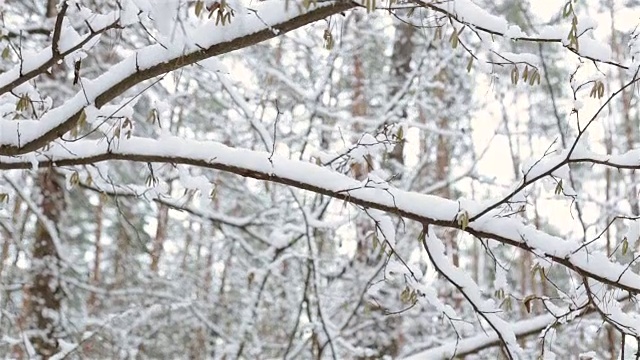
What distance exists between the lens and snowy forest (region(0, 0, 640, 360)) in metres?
2.36

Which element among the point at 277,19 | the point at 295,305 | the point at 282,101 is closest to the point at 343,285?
the point at 295,305

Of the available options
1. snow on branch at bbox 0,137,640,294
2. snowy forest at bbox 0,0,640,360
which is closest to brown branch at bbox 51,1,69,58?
snowy forest at bbox 0,0,640,360

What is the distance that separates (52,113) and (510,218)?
1552mm

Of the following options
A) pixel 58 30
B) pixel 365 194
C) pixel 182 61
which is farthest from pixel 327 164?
pixel 58 30

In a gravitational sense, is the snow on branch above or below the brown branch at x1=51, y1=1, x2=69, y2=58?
below

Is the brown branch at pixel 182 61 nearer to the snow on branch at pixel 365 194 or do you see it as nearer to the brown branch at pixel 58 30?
the brown branch at pixel 58 30

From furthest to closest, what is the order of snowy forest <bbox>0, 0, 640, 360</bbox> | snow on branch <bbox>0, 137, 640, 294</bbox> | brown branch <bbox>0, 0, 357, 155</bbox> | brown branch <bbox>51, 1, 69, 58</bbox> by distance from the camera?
snow on branch <bbox>0, 137, 640, 294</bbox>
snowy forest <bbox>0, 0, 640, 360</bbox>
brown branch <bbox>51, 1, 69, 58</bbox>
brown branch <bbox>0, 0, 357, 155</bbox>

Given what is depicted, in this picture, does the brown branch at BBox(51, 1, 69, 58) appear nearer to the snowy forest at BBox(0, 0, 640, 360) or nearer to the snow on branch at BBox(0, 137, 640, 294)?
the snowy forest at BBox(0, 0, 640, 360)

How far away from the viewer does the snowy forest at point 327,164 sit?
7.75 ft

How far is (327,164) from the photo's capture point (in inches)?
119

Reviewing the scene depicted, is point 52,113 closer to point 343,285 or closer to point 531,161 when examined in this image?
point 531,161

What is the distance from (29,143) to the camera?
2.43m

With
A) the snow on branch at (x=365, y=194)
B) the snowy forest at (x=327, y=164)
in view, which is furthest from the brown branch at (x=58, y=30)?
the snow on branch at (x=365, y=194)

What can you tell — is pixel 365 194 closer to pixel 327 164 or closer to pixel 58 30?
pixel 327 164
